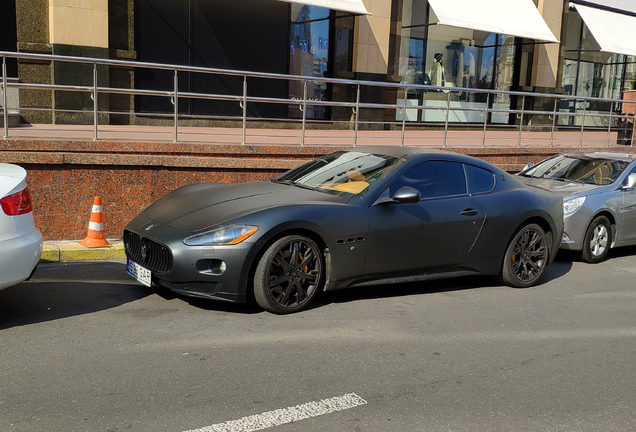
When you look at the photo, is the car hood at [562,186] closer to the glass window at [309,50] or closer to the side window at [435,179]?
the side window at [435,179]

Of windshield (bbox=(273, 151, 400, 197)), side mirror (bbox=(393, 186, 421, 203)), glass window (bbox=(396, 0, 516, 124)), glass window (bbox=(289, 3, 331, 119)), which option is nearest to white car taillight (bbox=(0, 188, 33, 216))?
windshield (bbox=(273, 151, 400, 197))

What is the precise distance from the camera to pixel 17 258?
15.9 feet

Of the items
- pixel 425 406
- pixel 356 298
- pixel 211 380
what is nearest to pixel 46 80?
pixel 356 298

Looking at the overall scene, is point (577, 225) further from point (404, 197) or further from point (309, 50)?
point (309, 50)

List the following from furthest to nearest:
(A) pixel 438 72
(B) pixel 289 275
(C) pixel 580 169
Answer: (A) pixel 438 72, (C) pixel 580 169, (B) pixel 289 275

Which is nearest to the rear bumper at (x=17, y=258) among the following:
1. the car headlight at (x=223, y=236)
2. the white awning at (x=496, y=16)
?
the car headlight at (x=223, y=236)

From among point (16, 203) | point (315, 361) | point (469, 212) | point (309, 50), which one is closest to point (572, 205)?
point (469, 212)

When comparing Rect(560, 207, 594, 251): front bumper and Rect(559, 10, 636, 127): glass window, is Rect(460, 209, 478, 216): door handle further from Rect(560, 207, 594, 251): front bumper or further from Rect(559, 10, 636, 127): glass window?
Result: Rect(559, 10, 636, 127): glass window

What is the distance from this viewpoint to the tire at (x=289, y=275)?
18.1 feet

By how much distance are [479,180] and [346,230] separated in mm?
1860

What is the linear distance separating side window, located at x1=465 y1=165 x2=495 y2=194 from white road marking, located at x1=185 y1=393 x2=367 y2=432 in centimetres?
339

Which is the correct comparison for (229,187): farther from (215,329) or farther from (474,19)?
(474,19)

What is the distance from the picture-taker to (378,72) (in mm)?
17469

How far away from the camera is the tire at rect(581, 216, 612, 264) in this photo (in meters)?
8.76
